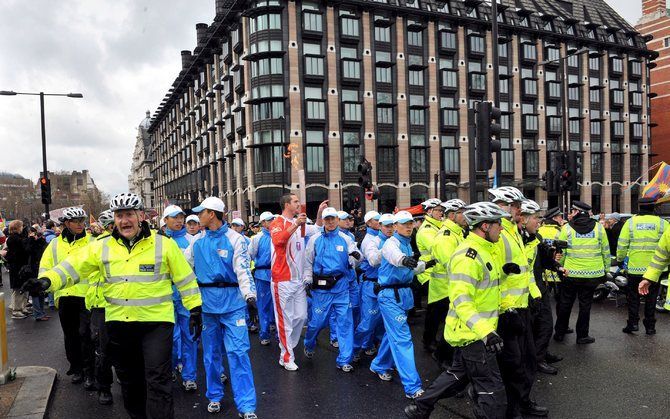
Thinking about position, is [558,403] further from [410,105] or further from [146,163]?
[146,163]

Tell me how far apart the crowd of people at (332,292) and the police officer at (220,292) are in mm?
14

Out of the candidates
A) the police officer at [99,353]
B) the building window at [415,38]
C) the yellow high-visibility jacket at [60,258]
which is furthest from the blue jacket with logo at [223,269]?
the building window at [415,38]

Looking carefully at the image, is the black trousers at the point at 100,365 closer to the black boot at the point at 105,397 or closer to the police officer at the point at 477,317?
the black boot at the point at 105,397

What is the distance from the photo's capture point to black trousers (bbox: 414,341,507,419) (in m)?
3.71

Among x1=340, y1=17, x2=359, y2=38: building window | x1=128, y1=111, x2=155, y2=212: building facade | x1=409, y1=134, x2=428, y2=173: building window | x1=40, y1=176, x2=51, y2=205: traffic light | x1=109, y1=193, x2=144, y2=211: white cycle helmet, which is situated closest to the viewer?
x1=109, y1=193, x2=144, y2=211: white cycle helmet

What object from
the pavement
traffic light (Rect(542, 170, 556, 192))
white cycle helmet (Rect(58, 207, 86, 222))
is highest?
traffic light (Rect(542, 170, 556, 192))

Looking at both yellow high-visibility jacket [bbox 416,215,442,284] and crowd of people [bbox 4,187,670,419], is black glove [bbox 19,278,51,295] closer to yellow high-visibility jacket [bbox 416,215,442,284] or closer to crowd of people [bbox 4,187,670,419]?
crowd of people [bbox 4,187,670,419]

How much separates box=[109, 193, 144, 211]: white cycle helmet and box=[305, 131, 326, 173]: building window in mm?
37295

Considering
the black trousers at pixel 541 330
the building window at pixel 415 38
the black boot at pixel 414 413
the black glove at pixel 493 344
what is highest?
the building window at pixel 415 38

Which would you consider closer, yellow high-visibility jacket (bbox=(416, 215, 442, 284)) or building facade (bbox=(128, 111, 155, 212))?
yellow high-visibility jacket (bbox=(416, 215, 442, 284))

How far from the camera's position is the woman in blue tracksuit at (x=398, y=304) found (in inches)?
198

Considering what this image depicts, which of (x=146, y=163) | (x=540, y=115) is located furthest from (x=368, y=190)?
(x=146, y=163)

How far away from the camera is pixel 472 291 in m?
3.79

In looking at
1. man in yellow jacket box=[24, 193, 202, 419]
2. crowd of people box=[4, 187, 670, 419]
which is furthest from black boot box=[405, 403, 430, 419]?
man in yellow jacket box=[24, 193, 202, 419]
